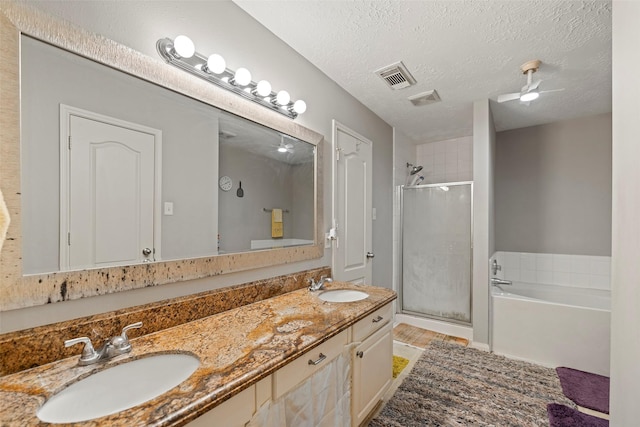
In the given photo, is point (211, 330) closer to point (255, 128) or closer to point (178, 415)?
point (178, 415)

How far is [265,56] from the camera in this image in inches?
64.2

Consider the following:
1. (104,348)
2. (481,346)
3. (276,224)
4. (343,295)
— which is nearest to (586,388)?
(481,346)

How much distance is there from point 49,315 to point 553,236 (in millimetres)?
4268

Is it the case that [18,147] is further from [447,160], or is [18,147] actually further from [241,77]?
[447,160]

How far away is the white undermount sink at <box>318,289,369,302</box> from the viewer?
178cm

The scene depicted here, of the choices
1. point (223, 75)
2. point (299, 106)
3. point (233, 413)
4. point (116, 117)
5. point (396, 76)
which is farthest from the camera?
point (396, 76)

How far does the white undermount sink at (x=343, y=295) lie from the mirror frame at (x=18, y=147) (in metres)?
0.72

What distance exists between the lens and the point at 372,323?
1555 mm

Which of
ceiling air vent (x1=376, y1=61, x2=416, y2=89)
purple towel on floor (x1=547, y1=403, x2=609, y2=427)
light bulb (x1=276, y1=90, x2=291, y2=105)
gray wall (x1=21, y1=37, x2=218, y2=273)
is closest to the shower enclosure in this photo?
purple towel on floor (x1=547, y1=403, x2=609, y2=427)

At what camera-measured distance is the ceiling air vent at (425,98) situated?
8.04ft

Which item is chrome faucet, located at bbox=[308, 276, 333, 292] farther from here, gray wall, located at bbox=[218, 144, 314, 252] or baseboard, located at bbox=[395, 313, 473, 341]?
baseboard, located at bbox=[395, 313, 473, 341]

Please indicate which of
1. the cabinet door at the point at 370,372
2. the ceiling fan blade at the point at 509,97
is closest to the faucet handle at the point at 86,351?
the cabinet door at the point at 370,372

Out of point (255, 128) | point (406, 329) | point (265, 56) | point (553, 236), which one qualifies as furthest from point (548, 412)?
point (265, 56)

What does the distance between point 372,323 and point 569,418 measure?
1.42 metres
